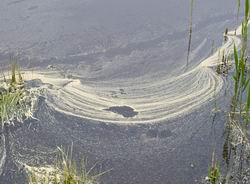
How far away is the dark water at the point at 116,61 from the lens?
5.38ft

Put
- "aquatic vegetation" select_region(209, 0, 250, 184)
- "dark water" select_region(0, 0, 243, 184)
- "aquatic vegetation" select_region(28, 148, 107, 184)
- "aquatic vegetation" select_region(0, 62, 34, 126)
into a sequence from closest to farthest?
1. "aquatic vegetation" select_region(28, 148, 107, 184)
2. "aquatic vegetation" select_region(209, 0, 250, 184)
3. "dark water" select_region(0, 0, 243, 184)
4. "aquatic vegetation" select_region(0, 62, 34, 126)

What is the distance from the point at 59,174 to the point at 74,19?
163 centimetres

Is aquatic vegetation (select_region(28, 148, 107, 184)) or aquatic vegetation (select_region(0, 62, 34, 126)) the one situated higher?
aquatic vegetation (select_region(0, 62, 34, 126))

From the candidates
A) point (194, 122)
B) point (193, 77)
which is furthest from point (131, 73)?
point (194, 122)

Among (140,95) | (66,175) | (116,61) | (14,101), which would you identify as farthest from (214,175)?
(116,61)

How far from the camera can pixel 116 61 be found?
8.16 ft

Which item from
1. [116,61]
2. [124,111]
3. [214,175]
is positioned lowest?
[214,175]

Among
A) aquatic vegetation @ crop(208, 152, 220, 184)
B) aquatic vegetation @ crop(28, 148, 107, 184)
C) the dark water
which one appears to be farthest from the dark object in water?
aquatic vegetation @ crop(208, 152, 220, 184)

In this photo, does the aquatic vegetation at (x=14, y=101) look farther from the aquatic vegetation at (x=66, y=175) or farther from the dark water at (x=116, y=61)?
the aquatic vegetation at (x=66, y=175)

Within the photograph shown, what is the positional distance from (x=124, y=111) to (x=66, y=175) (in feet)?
2.04

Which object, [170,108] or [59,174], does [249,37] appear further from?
[59,174]

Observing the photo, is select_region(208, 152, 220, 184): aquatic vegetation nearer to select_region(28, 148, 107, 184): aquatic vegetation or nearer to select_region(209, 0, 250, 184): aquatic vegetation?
select_region(209, 0, 250, 184): aquatic vegetation

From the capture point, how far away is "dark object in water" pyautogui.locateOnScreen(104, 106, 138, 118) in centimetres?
194

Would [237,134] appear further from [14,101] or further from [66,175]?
[14,101]
